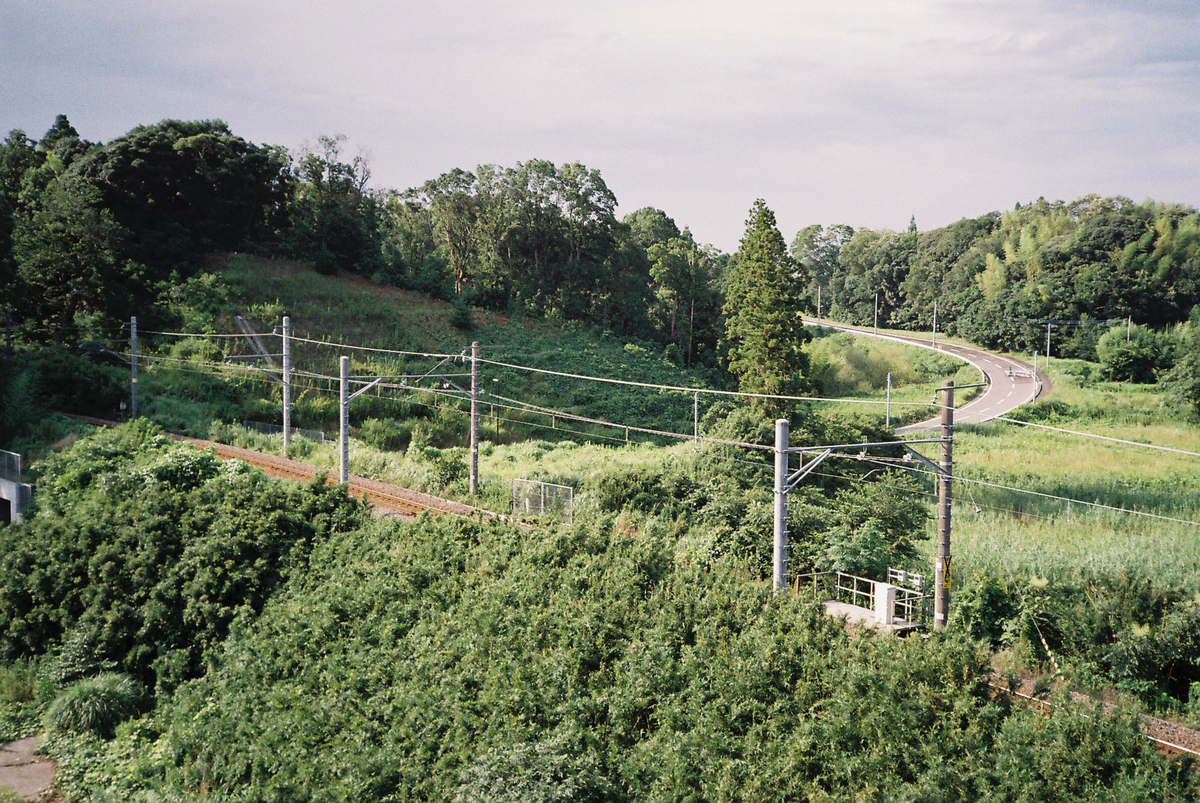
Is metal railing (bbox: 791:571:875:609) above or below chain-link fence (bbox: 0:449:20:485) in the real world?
below

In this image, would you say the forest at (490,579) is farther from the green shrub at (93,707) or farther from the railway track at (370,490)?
the railway track at (370,490)

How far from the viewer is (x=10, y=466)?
2556cm

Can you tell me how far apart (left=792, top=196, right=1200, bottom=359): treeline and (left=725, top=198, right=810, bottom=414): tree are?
42.0 m

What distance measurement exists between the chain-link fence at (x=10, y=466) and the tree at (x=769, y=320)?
95.3ft

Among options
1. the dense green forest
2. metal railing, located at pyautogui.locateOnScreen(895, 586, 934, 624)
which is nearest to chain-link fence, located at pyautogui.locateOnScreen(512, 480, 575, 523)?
the dense green forest

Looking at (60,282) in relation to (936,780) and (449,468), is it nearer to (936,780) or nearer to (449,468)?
(449,468)

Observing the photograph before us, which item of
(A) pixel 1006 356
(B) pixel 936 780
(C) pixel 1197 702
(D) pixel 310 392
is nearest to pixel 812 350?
(A) pixel 1006 356

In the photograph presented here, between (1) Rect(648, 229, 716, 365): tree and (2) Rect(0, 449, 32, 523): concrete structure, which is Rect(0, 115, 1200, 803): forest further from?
(1) Rect(648, 229, 716, 365): tree

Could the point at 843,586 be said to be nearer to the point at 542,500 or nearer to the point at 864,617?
the point at 864,617

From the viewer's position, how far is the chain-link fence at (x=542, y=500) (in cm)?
2070

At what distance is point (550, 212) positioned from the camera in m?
65.3

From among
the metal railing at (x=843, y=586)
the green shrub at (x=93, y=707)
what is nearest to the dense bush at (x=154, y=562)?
the green shrub at (x=93, y=707)

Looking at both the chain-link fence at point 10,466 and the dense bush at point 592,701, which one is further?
the chain-link fence at point 10,466

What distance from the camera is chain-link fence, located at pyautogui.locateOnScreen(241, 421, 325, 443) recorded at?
32688 mm
